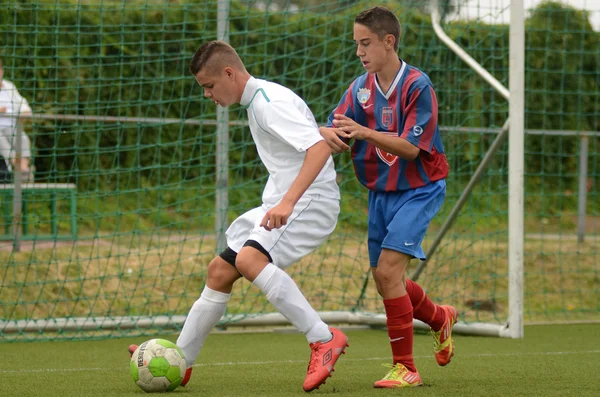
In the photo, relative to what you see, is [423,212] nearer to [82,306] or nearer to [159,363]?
[159,363]

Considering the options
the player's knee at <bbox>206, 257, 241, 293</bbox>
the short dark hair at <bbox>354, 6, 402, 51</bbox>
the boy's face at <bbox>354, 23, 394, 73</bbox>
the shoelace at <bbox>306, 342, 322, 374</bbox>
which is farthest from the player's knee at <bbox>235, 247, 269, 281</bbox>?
the short dark hair at <bbox>354, 6, 402, 51</bbox>

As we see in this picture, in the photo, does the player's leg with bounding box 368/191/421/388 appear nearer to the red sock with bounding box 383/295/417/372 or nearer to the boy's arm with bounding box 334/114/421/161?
the red sock with bounding box 383/295/417/372

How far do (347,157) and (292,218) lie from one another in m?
4.30

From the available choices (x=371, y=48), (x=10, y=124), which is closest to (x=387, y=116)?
(x=371, y=48)

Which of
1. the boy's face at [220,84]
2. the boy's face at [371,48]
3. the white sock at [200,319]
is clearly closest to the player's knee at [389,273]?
the white sock at [200,319]

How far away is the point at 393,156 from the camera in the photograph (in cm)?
431

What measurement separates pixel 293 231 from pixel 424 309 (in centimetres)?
85

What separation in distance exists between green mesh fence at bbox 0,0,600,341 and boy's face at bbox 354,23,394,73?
2771 millimetres

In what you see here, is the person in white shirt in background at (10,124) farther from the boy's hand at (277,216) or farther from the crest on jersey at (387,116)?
the boy's hand at (277,216)

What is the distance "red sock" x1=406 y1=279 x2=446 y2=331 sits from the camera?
4.52 metres

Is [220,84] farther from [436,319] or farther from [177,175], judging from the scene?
[177,175]

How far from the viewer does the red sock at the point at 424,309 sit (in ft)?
14.8

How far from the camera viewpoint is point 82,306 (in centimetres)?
802

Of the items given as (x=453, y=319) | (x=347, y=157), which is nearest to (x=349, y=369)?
(x=453, y=319)
